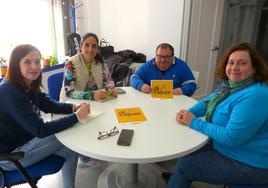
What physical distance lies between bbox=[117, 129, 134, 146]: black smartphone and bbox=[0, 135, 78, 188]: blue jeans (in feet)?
1.40

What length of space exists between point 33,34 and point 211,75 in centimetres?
280

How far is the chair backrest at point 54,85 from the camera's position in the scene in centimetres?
197

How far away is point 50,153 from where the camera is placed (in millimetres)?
1380

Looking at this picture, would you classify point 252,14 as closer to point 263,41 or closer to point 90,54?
point 263,41

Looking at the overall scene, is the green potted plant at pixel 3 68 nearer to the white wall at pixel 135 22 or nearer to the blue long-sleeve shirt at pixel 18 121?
the white wall at pixel 135 22

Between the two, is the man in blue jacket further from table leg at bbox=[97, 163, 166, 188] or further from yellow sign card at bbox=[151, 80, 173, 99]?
table leg at bbox=[97, 163, 166, 188]

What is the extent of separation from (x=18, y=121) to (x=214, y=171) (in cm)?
109

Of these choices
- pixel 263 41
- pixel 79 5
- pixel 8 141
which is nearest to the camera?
pixel 8 141

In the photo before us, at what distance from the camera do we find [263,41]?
17.1 ft

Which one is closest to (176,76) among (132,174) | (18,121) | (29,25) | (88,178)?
(132,174)

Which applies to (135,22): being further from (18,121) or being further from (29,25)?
(18,121)

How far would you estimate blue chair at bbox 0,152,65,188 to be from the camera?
1162 mm

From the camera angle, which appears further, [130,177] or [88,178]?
[88,178]

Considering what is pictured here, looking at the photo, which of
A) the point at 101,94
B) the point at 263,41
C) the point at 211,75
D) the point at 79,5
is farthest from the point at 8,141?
the point at 263,41
